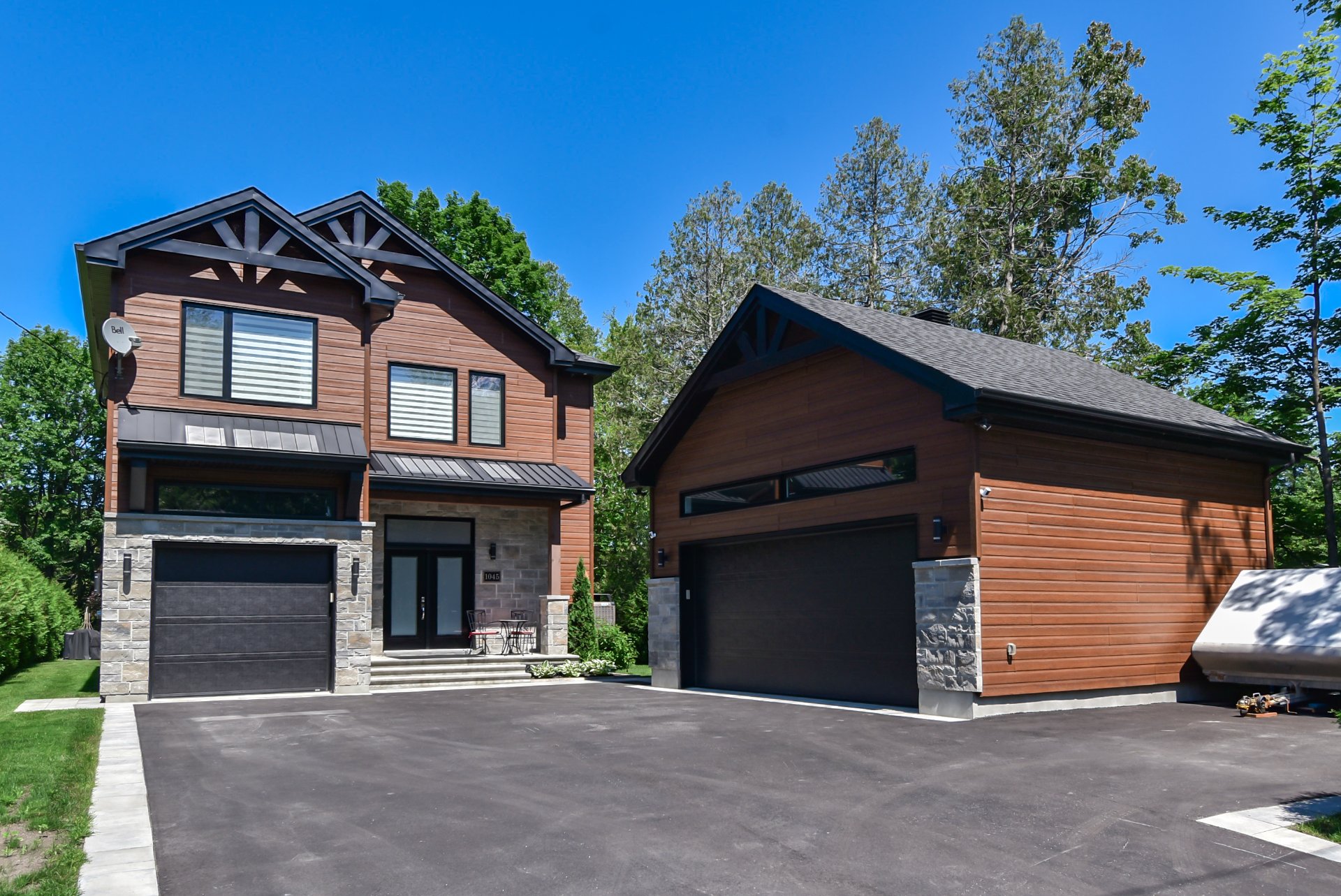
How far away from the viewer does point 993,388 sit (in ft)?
40.6

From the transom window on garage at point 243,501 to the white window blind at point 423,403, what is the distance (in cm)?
361

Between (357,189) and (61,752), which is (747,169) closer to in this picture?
(357,189)

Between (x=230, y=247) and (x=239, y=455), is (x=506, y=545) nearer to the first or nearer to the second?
(x=239, y=455)

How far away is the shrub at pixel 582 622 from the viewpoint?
834 inches

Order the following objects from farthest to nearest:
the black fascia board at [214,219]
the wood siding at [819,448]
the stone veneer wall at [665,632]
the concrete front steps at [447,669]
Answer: the stone veneer wall at [665,632] → the concrete front steps at [447,669] → the black fascia board at [214,219] → the wood siding at [819,448]

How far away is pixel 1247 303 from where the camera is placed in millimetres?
21219

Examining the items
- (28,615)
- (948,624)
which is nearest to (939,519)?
(948,624)

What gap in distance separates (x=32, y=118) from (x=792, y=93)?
63.0 feet

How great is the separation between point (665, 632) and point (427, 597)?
5.37 m

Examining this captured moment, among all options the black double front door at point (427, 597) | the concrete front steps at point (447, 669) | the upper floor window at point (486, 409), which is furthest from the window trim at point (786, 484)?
the black double front door at point (427, 597)

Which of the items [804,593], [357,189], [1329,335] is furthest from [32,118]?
[1329,335]

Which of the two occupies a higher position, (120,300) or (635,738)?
(120,300)

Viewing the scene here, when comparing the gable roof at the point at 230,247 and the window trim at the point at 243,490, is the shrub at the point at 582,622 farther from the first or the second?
the gable roof at the point at 230,247

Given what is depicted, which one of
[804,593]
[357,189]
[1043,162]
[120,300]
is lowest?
[804,593]
